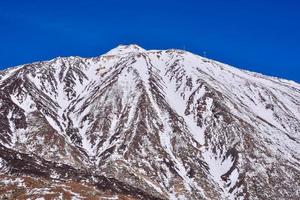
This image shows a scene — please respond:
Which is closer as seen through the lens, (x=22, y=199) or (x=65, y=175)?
(x=22, y=199)

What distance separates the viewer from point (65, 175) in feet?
629

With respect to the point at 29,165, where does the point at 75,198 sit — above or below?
below

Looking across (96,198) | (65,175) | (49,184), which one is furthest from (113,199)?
(65,175)

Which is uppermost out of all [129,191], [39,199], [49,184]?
[129,191]

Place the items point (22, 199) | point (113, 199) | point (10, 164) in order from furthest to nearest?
point (10, 164)
point (113, 199)
point (22, 199)

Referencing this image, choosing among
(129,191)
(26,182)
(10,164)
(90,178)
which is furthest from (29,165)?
(26,182)

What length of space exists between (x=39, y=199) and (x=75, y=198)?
4.73 meters

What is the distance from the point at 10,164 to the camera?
191 m

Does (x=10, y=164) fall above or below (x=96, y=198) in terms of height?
above

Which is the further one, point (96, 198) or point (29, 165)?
point (29, 165)

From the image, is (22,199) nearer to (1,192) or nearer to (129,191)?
(1,192)

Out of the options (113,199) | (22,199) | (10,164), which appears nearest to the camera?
(22,199)

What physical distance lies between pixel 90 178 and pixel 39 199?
413ft

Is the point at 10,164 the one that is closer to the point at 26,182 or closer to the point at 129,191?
the point at 129,191
